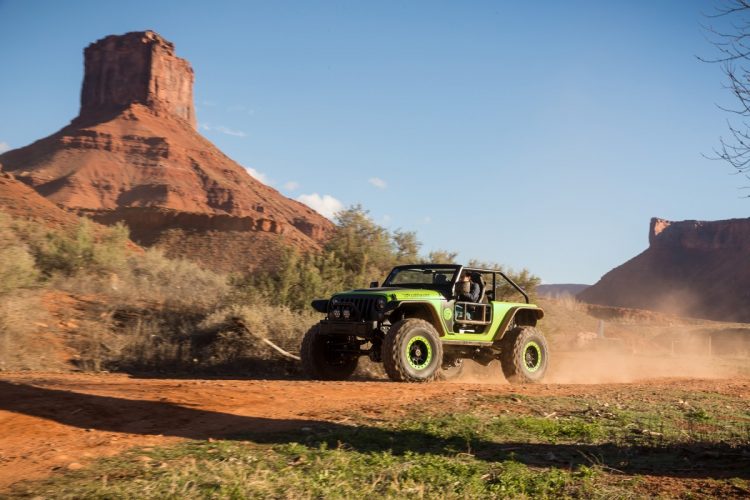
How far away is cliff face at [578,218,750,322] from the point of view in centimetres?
8462

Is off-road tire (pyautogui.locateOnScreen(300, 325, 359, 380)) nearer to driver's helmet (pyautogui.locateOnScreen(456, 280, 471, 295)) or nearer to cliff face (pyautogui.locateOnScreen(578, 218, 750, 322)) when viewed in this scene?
driver's helmet (pyautogui.locateOnScreen(456, 280, 471, 295))

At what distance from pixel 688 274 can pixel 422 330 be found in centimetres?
9544

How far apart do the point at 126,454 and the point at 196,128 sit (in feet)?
307

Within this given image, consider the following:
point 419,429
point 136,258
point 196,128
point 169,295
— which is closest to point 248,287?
point 169,295

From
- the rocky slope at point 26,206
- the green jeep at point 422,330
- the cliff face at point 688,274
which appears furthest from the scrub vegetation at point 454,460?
the cliff face at point 688,274

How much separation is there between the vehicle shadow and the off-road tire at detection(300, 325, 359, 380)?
367cm

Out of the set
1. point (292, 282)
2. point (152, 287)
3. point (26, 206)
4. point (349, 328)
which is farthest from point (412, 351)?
point (26, 206)

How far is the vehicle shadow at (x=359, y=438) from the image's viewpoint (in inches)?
228

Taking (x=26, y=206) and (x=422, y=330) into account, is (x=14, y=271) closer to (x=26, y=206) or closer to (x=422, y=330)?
(x=422, y=330)

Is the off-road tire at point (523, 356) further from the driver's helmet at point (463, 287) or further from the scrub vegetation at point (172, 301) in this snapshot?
the scrub vegetation at point (172, 301)

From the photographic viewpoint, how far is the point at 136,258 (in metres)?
23.2

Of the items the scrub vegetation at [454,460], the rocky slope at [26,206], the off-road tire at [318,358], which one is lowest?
the scrub vegetation at [454,460]

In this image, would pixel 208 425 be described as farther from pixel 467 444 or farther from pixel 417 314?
pixel 417 314

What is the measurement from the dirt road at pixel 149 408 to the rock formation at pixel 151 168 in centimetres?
4076
